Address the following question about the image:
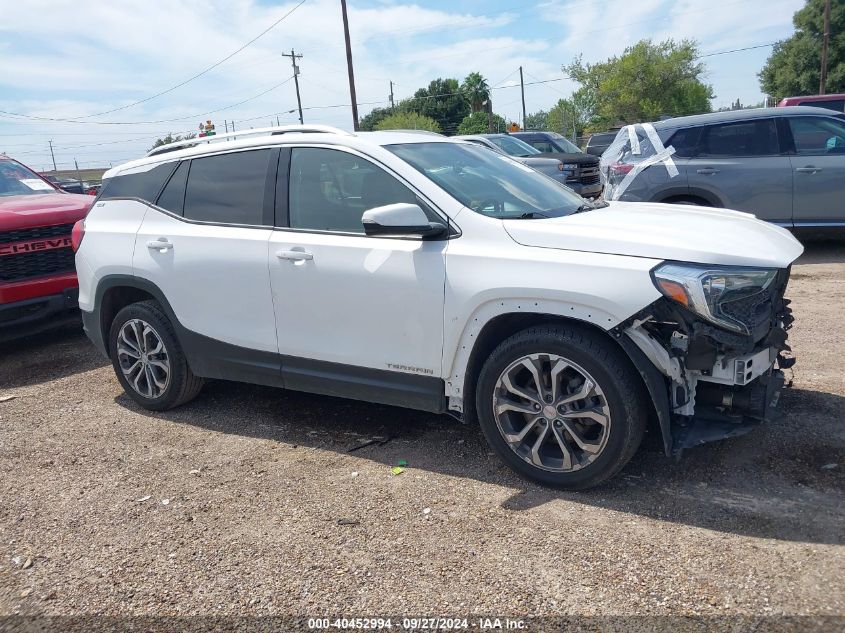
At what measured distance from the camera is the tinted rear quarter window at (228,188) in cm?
432

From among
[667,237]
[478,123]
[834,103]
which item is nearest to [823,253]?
[667,237]

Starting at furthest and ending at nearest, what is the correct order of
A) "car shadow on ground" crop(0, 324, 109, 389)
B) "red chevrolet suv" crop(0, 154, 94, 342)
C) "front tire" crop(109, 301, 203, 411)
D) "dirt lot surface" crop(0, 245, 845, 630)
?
"red chevrolet suv" crop(0, 154, 94, 342), "car shadow on ground" crop(0, 324, 109, 389), "front tire" crop(109, 301, 203, 411), "dirt lot surface" crop(0, 245, 845, 630)

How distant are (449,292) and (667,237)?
108 cm

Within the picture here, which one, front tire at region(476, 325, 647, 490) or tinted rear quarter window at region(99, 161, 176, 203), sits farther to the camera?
tinted rear quarter window at region(99, 161, 176, 203)

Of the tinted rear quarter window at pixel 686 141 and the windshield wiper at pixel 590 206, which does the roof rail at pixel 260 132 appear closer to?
the windshield wiper at pixel 590 206

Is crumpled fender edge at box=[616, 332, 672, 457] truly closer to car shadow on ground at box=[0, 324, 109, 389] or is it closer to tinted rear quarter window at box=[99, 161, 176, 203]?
tinted rear quarter window at box=[99, 161, 176, 203]

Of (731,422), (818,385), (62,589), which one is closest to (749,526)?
(731,422)

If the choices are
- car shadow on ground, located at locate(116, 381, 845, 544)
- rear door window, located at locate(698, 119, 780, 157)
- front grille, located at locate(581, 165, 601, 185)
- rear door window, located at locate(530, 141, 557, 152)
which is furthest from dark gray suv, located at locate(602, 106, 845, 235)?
rear door window, located at locate(530, 141, 557, 152)

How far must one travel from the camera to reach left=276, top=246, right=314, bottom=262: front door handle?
397 centimetres

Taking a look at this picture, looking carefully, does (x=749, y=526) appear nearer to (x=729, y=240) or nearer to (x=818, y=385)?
(x=729, y=240)

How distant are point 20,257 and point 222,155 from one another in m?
3.07

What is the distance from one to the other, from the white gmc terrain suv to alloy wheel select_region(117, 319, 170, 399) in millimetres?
13

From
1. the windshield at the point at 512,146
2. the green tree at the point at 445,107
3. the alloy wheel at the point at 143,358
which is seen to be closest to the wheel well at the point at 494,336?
the alloy wheel at the point at 143,358

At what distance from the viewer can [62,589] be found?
297 centimetres
